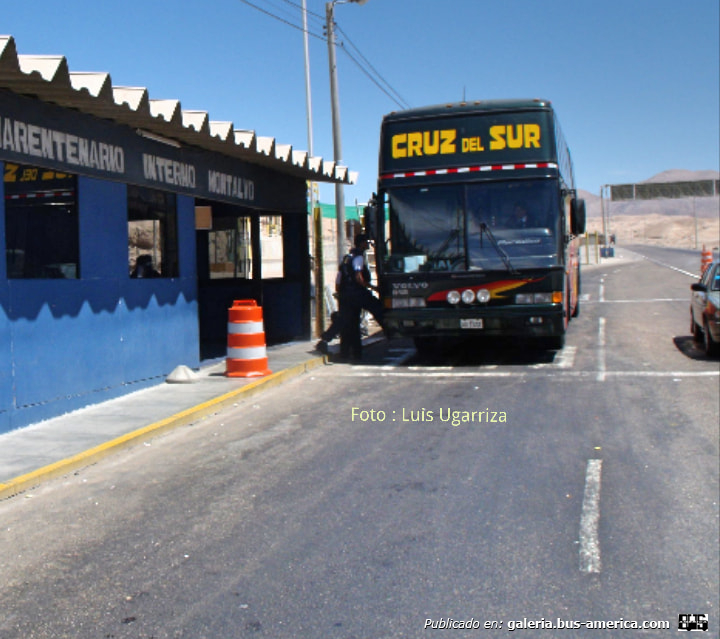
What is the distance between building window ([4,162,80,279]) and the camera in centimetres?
771

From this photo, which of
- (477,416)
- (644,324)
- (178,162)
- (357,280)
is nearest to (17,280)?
(178,162)

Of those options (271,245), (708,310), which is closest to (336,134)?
(271,245)

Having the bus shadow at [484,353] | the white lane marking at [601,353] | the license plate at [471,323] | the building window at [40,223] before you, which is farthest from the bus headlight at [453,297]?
the building window at [40,223]

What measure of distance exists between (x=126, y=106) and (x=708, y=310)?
29.5 feet

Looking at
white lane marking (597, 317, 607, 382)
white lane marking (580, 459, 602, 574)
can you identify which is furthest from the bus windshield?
white lane marking (580, 459, 602, 574)

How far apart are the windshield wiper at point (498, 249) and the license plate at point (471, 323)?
88cm

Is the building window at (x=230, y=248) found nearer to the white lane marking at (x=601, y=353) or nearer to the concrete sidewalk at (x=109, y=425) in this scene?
the concrete sidewalk at (x=109, y=425)

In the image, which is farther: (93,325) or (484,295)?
(484,295)

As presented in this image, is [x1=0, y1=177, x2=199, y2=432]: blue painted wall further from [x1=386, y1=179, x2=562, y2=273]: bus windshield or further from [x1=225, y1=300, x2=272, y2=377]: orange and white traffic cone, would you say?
[x1=386, y1=179, x2=562, y2=273]: bus windshield

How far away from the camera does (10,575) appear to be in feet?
14.6

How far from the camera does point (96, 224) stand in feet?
29.7

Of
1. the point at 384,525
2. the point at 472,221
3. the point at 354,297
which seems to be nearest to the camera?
the point at 384,525

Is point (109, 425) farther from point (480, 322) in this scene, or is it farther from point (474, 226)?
point (474, 226)

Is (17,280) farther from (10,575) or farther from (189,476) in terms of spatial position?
(10,575)
